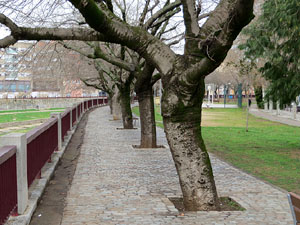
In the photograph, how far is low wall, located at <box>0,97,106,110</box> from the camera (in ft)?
238

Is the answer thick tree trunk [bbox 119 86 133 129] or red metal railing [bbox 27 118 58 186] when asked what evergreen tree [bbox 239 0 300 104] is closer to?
red metal railing [bbox 27 118 58 186]

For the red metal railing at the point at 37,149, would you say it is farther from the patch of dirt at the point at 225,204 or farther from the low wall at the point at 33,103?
the low wall at the point at 33,103

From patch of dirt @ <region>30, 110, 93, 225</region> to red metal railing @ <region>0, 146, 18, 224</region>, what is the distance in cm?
67

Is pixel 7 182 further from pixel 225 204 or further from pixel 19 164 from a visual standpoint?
pixel 225 204

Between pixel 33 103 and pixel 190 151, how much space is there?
75.1 m

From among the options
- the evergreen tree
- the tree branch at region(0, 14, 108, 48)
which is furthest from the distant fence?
the evergreen tree

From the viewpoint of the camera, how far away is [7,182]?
218 inches

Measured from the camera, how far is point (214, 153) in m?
14.8

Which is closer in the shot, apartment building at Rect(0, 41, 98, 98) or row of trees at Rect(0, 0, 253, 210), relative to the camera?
row of trees at Rect(0, 0, 253, 210)

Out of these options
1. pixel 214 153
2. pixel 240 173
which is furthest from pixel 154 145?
pixel 240 173

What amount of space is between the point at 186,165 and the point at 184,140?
0.40 metres

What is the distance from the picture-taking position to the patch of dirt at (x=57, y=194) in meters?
6.69

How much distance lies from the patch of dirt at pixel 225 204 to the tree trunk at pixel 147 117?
7099 mm

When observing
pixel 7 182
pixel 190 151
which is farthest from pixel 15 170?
pixel 190 151
